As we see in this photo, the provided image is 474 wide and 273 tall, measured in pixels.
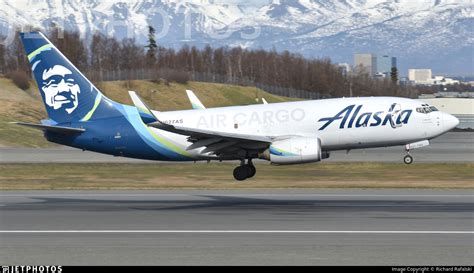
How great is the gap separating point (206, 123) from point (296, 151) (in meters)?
4.87

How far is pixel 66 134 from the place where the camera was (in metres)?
36.7

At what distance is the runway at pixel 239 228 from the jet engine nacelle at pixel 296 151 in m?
1.28

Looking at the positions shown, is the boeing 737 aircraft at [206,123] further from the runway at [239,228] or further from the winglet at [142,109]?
the runway at [239,228]

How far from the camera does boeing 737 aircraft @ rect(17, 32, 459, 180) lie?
36125 mm

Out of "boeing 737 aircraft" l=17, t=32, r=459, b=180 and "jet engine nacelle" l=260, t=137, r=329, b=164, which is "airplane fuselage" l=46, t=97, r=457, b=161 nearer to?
"boeing 737 aircraft" l=17, t=32, r=459, b=180

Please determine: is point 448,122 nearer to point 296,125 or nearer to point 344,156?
point 296,125

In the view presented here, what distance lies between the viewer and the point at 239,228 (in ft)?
81.1

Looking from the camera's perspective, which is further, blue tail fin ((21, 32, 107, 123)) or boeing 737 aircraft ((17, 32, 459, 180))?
blue tail fin ((21, 32, 107, 123))

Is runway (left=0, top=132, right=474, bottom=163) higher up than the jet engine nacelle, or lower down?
lower down

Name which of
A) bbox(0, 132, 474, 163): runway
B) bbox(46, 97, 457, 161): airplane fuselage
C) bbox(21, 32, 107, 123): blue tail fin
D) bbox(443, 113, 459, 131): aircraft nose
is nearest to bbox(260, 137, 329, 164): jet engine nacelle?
bbox(46, 97, 457, 161): airplane fuselage

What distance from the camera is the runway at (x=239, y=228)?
20.1m

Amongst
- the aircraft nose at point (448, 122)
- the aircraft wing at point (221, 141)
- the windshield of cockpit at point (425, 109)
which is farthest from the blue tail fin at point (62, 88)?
the aircraft nose at point (448, 122)

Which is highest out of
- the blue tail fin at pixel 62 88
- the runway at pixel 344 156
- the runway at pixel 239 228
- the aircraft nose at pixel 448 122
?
the blue tail fin at pixel 62 88

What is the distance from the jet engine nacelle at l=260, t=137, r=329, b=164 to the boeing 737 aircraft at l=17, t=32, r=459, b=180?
1.34m
